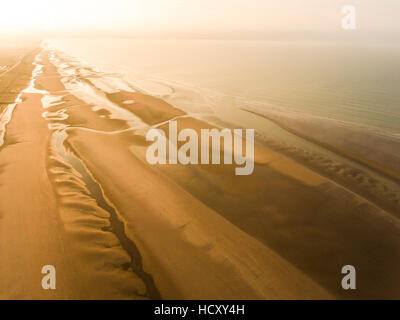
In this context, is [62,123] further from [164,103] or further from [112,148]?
[164,103]
